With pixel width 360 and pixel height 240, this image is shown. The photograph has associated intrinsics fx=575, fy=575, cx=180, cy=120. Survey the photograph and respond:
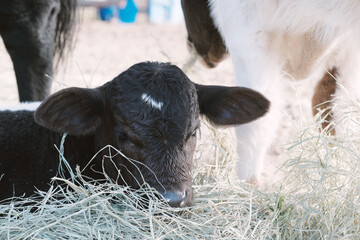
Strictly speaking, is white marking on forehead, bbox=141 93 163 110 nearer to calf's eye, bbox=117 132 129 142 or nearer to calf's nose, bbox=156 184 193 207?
calf's eye, bbox=117 132 129 142

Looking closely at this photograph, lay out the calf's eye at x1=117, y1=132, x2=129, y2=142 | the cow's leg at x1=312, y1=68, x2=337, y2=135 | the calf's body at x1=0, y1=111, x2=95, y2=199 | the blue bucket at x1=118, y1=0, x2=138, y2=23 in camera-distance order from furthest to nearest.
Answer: the blue bucket at x1=118, y1=0, x2=138, y2=23, the cow's leg at x1=312, y1=68, x2=337, y2=135, the calf's body at x1=0, y1=111, x2=95, y2=199, the calf's eye at x1=117, y1=132, x2=129, y2=142

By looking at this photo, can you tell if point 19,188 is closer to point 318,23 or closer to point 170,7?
point 318,23

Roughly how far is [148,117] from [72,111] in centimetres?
41

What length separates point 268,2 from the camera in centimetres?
343

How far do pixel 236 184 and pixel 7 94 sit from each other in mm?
5129

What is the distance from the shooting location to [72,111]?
2.89 meters

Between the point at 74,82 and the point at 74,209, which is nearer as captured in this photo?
the point at 74,209

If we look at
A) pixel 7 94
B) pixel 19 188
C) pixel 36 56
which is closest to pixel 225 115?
pixel 19 188

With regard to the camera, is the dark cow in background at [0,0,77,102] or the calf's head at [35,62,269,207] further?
the dark cow in background at [0,0,77,102]

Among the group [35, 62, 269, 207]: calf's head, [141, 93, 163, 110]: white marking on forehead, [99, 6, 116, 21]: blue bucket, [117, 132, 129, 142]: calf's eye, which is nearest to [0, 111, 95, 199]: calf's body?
[35, 62, 269, 207]: calf's head

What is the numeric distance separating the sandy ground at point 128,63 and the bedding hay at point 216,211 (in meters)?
0.66

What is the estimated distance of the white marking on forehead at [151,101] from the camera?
2.80 m

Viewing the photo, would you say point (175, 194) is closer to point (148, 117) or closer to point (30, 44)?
point (148, 117)

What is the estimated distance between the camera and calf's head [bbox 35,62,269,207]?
2730 millimetres
